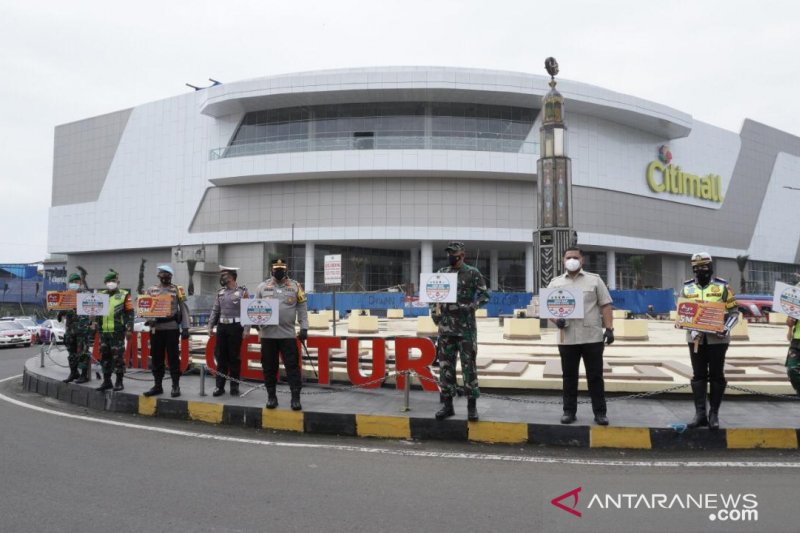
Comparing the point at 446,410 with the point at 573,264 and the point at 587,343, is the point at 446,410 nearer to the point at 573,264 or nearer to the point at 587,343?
the point at 587,343

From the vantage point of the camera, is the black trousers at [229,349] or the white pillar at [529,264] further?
the white pillar at [529,264]

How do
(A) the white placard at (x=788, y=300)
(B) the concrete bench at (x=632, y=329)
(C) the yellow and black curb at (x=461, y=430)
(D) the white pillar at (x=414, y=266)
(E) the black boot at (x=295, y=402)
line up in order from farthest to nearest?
(D) the white pillar at (x=414, y=266) → (B) the concrete bench at (x=632, y=329) → (E) the black boot at (x=295, y=402) → (A) the white placard at (x=788, y=300) → (C) the yellow and black curb at (x=461, y=430)

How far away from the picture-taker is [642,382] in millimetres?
7555

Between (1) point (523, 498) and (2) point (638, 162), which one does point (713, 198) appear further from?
(1) point (523, 498)

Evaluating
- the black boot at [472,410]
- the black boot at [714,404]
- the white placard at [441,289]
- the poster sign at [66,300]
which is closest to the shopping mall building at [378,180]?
the poster sign at [66,300]

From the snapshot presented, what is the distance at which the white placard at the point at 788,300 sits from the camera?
5992 mm

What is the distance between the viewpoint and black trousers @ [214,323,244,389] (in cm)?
819

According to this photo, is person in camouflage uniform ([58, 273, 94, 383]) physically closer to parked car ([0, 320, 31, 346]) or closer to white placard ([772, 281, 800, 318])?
white placard ([772, 281, 800, 318])

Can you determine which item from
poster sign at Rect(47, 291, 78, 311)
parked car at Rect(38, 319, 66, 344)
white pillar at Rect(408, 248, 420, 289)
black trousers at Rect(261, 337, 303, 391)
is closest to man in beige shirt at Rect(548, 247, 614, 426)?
black trousers at Rect(261, 337, 303, 391)

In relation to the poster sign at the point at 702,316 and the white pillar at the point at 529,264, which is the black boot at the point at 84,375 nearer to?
the poster sign at the point at 702,316

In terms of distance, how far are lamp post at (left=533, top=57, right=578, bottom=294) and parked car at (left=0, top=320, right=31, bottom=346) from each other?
2229 centimetres

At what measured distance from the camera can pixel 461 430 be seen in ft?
20.1

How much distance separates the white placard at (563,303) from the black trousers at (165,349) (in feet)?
17.6

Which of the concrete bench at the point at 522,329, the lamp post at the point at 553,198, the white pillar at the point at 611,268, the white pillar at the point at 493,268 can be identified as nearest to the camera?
the concrete bench at the point at 522,329
